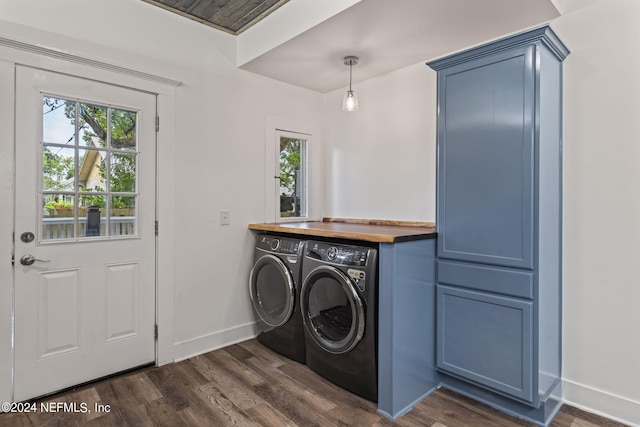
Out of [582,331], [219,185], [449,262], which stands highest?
[219,185]

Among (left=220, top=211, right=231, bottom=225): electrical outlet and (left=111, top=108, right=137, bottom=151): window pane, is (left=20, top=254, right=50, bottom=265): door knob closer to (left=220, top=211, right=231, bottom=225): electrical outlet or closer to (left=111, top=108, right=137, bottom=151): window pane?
(left=111, top=108, right=137, bottom=151): window pane

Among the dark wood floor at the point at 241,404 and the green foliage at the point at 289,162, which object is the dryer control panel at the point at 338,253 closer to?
the dark wood floor at the point at 241,404

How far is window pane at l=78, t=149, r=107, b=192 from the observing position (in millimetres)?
2232

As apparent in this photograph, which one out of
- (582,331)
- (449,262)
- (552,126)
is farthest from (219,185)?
(582,331)

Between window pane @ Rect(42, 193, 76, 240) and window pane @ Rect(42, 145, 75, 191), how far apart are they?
0.06 m

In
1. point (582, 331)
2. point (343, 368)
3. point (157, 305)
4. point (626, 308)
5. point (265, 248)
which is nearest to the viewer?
point (626, 308)

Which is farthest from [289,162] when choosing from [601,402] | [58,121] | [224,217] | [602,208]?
[601,402]

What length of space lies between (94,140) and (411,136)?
227 cm

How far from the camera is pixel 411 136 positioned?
2891 millimetres

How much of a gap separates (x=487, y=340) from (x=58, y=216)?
2623 millimetres

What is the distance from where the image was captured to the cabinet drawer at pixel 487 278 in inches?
74.1

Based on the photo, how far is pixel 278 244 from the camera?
8.91 ft

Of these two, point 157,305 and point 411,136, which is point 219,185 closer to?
point 157,305

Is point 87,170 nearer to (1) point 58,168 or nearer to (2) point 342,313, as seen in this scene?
(1) point 58,168
